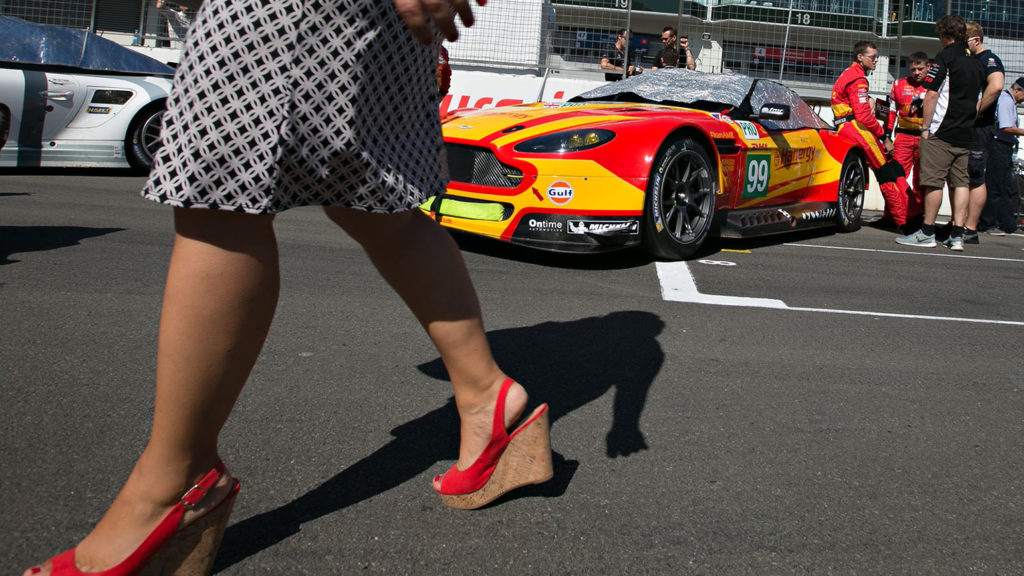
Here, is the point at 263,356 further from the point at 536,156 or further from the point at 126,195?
the point at 126,195

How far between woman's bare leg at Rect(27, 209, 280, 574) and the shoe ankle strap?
0.01 metres

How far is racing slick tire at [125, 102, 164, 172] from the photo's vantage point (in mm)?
8398

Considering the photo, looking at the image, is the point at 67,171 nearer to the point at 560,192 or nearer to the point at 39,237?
the point at 39,237

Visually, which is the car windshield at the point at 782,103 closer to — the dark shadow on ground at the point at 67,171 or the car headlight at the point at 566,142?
the car headlight at the point at 566,142

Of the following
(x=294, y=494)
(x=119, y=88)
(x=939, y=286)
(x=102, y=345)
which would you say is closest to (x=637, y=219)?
(x=939, y=286)

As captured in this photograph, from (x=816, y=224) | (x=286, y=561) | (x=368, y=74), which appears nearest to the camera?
(x=368, y=74)

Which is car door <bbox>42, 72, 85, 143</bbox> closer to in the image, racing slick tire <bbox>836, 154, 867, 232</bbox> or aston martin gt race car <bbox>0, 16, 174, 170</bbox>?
aston martin gt race car <bbox>0, 16, 174, 170</bbox>

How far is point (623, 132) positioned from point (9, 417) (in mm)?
3570

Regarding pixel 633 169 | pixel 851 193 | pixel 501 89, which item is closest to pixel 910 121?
pixel 851 193

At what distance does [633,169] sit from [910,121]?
4.23 metres

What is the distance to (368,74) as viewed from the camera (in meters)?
1.52

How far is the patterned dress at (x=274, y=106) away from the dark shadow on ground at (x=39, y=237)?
3392 millimetres

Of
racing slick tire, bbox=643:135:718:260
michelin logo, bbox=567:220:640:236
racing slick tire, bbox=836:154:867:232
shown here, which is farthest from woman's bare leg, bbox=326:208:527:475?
racing slick tire, bbox=836:154:867:232

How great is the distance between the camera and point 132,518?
4.77 ft
